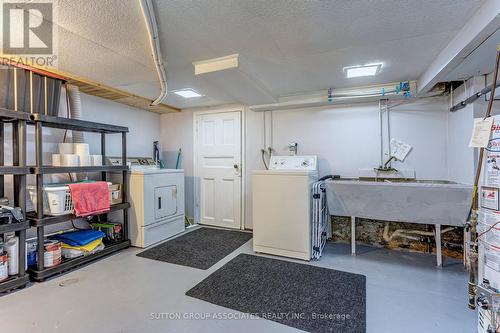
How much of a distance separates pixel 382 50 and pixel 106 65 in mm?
2887

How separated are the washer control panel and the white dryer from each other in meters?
1.66

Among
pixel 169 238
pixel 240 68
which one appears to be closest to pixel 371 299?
pixel 240 68

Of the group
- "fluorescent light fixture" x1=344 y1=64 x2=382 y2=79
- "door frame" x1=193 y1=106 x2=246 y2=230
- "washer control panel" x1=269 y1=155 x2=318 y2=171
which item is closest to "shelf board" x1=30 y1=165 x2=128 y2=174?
"door frame" x1=193 y1=106 x2=246 y2=230

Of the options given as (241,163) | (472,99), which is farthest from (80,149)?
(472,99)

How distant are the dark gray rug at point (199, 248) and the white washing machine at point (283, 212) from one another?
1.74ft

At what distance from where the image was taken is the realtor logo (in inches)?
67.7

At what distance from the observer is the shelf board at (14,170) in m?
2.20

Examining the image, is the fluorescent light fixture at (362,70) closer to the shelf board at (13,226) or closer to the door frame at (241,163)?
the door frame at (241,163)

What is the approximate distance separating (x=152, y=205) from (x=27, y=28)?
235cm

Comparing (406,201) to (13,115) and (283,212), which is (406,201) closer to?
(283,212)

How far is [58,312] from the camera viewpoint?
193 cm

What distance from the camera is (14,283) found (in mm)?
2238

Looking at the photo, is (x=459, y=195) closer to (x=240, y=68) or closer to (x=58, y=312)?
(x=240, y=68)

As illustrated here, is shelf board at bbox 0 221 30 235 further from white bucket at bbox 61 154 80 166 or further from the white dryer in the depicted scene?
the white dryer
